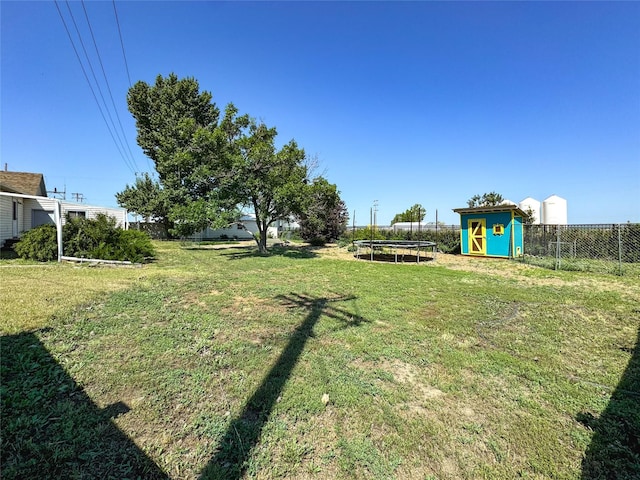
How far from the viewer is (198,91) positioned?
77.8 feet

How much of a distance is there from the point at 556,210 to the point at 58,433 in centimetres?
2391

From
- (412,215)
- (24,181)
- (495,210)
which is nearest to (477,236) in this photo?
(495,210)

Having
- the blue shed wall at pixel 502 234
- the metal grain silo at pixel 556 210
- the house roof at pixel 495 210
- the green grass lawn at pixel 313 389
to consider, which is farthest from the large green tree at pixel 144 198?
the metal grain silo at pixel 556 210

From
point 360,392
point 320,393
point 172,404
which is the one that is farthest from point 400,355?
point 172,404

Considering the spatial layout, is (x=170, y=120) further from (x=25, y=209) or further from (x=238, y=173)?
(x=238, y=173)

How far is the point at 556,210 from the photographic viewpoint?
61.3 feet

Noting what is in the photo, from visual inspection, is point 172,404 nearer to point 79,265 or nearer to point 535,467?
point 535,467

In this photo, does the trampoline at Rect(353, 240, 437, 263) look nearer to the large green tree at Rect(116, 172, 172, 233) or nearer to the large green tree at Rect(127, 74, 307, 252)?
the large green tree at Rect(127, 74, 307, 252)

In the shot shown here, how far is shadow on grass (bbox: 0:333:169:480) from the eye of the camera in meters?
1.74

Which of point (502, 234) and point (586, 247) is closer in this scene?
point (586, 247)

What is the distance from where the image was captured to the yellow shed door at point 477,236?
1498 centimetres

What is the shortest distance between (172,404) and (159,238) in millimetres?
27872

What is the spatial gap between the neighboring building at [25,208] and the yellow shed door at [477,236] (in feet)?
56.4

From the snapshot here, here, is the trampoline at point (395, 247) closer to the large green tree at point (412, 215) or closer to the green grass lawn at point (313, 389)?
the green grass lawn at point (313, 389)
